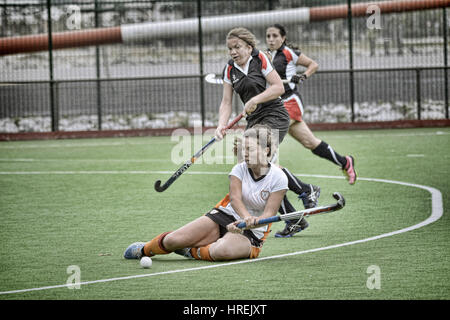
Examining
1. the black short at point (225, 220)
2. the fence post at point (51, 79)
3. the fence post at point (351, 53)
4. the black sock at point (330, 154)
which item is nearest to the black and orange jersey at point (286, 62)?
the black sock at point (330, 154)

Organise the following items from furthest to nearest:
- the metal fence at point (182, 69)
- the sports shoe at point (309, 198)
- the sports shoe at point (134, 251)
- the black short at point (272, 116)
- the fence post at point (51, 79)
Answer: the metal fence at point (182, 69) → the fence post at point (51, 79) → the black short at point (272, 116) → the sports shoe at point (309, 198) → the sports shoe at point (134, 251)

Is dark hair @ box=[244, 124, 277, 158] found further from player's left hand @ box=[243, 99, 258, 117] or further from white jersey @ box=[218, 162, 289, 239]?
player's left hand @ box=[243, 99, 258, 117]

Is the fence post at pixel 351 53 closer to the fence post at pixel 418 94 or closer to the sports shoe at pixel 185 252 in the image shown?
the fence post at pixel 418 94

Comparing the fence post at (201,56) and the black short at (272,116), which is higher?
the fence post at (201,56)

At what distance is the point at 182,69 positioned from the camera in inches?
806

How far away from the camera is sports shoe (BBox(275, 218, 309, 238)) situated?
708 cm

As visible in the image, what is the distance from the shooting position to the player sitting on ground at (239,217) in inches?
236

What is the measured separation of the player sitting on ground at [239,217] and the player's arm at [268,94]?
98 cm

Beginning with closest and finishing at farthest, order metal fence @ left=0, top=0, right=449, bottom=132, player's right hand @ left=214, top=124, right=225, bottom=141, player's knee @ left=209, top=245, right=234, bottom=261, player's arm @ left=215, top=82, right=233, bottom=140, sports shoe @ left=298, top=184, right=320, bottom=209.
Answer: player's knee @ left=209, top=245, right=234, bottom=261
player's right hand @ left=214, top=124, right=225, bottom=141
player's arm @ left=215, top=82, right=233, bottom=140
sports shoe @ left=298, top=184, right=320, bottom=209
metal fence @ left=0, top=0, right=449, bottom=132

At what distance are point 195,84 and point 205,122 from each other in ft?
3.33

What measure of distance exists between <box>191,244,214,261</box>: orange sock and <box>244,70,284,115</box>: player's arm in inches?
65.3

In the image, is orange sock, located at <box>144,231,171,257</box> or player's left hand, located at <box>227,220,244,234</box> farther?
orange sock, located at <box>144,231,171,257</box>

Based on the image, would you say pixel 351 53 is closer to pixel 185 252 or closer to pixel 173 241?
pixel 185 252

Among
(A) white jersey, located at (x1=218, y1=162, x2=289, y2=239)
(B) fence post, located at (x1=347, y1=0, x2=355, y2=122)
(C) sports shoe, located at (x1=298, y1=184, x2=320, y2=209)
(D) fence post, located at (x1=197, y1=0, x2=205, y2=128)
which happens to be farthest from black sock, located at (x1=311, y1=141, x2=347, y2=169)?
(B) fence post, located at (x1=347, y1=0, x2=355, y2=122)
